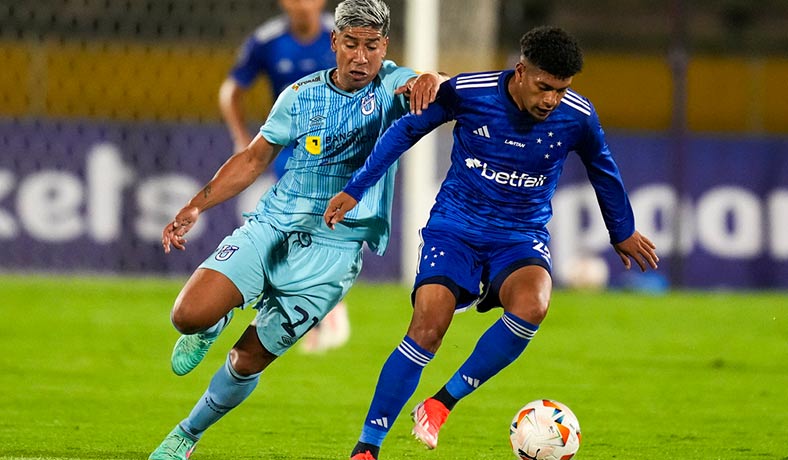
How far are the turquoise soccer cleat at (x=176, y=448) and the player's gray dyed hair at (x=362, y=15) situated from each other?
1859 millimetres

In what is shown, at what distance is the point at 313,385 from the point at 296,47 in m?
2.59

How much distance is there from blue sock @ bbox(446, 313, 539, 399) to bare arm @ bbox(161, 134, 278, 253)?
1209 millimetres

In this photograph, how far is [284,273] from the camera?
18.9 ft

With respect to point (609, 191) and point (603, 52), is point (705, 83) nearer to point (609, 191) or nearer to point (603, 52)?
point (603, 52)

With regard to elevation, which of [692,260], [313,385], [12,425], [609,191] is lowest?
[692,260]

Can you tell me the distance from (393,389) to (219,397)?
0.79m

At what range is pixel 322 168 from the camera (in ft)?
19.5

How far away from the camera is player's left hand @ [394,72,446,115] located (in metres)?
5.60

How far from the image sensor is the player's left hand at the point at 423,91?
5.60 metres

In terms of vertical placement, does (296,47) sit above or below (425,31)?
above

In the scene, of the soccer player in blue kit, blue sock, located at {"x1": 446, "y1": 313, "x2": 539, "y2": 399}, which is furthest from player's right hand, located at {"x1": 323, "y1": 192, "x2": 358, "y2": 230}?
blue sock, located at {"x1": 446, "y1": 313, "x2": 539, "y2": 399}

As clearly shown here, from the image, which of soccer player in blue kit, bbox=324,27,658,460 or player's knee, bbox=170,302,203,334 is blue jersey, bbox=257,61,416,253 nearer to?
soccer player in blue kit, bbox=324,27,658,460

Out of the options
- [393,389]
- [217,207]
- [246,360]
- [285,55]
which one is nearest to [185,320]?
[246,360]

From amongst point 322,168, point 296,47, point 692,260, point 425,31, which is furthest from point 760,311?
point 322,168
